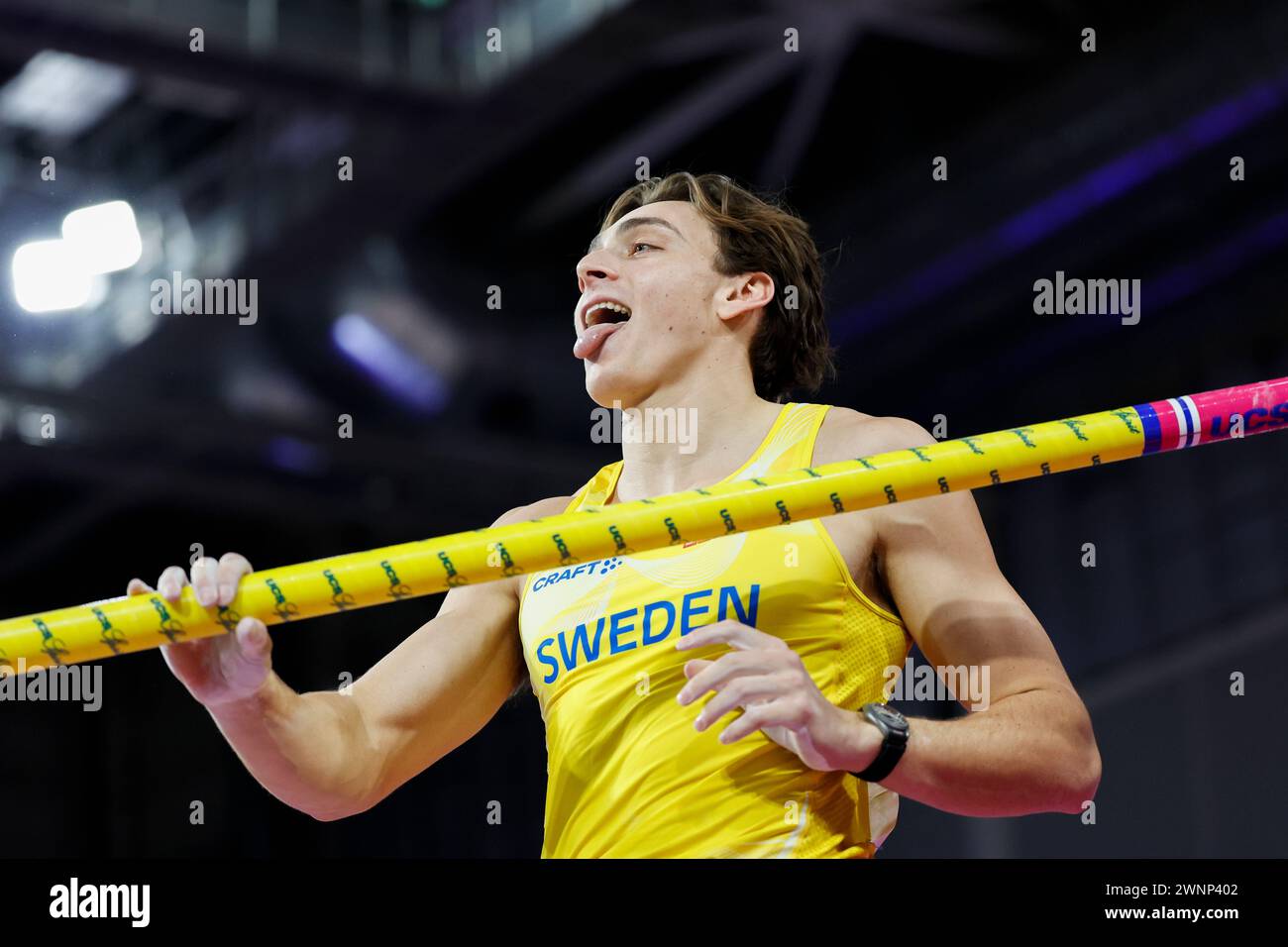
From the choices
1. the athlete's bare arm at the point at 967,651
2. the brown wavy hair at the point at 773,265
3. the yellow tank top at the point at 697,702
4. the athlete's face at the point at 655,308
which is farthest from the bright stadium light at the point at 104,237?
the athlete's bare arm at the point at 967,651

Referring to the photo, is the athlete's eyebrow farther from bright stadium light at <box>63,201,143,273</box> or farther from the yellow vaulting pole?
bright stadium light at <box>63,201,143,273</box>

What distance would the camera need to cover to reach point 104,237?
876 cm

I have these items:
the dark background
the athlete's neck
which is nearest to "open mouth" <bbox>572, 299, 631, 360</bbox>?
the athlete's neck

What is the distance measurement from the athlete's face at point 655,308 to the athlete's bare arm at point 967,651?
470 mm

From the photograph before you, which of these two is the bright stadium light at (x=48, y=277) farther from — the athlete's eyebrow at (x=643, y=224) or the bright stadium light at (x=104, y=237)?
the athlete's eyebrow at (x=643, y=224)

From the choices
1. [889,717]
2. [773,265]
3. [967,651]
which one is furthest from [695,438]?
[889,717]

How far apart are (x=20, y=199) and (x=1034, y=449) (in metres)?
6.84

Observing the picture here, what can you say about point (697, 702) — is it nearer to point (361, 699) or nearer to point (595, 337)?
point (361, 699)

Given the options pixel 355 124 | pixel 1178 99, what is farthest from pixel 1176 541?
pixel 355 124

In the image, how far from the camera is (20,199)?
8.33 m

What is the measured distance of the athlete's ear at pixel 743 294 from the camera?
377 centimetres
